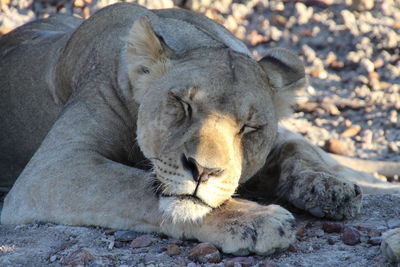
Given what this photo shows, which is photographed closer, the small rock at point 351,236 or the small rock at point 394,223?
the small rock at point 351,236

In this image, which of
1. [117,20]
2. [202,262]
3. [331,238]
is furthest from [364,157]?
[202,262]

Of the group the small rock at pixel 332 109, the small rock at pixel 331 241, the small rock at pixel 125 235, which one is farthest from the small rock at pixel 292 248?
the small rock at pixel 332 109

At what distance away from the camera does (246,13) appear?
8.62m

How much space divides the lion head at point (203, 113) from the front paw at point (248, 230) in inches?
2.9

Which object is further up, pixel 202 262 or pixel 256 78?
pixel 256 78

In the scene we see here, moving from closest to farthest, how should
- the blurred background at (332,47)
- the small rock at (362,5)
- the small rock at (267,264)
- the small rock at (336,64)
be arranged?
1. the small rock at (267,264)
2. the blurred background at (332,47)
3. the small rock at (336,64)
4. the small rock at (362,5)

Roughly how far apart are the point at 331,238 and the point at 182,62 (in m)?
1.29

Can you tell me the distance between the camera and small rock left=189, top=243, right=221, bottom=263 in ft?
11.7

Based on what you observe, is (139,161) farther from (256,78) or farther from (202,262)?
(202,262)

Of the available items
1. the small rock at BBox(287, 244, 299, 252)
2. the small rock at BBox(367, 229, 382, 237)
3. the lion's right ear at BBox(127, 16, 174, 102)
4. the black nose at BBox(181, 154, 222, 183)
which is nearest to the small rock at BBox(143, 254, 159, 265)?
the black nose at BBox(181, 154, 222, 183)

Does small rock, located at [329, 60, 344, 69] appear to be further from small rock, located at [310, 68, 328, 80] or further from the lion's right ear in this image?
the lion's right ear

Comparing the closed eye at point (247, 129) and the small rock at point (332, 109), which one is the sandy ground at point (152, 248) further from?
the small rock at point (332, 109)

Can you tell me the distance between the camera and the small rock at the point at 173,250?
3646mm

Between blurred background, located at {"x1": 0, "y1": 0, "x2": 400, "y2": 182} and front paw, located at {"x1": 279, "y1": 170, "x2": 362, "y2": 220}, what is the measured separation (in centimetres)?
287
